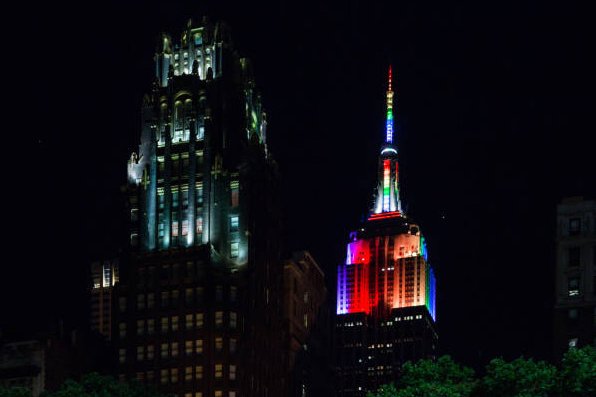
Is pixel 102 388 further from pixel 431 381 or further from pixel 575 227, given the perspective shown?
pixel 575 227

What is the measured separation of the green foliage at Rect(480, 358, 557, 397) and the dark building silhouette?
30.4 metres

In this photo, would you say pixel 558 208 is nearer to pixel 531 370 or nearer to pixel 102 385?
pixel 531 370

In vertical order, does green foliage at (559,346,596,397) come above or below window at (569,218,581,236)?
below

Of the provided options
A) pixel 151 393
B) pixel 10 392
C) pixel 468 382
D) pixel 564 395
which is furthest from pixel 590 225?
pixel 10 392

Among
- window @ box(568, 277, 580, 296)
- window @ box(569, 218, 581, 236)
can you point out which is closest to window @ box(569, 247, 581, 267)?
window @ box(568, 277, 580, 296)

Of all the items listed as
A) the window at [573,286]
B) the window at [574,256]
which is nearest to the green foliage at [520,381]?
the window at [573,286]

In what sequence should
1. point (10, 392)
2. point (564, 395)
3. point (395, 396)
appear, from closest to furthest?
1. point (564, 395)
2. point (395, 396)
3. point (10, 392)

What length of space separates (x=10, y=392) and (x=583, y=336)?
5895cm

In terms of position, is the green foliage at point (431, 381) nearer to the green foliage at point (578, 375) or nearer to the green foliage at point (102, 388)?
the green foliage at point (578, 375)

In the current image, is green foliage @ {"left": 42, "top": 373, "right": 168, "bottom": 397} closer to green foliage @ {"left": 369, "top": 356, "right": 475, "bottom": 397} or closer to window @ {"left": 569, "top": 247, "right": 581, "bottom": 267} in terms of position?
green foliage @ {"left": 369, "top": 356, "right": 475, "bottom": 397}

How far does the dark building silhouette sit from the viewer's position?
154500 mm

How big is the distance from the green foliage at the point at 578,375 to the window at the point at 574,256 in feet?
115

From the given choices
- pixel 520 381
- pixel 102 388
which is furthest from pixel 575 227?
pixel 102 388

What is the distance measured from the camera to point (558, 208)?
159 metres
